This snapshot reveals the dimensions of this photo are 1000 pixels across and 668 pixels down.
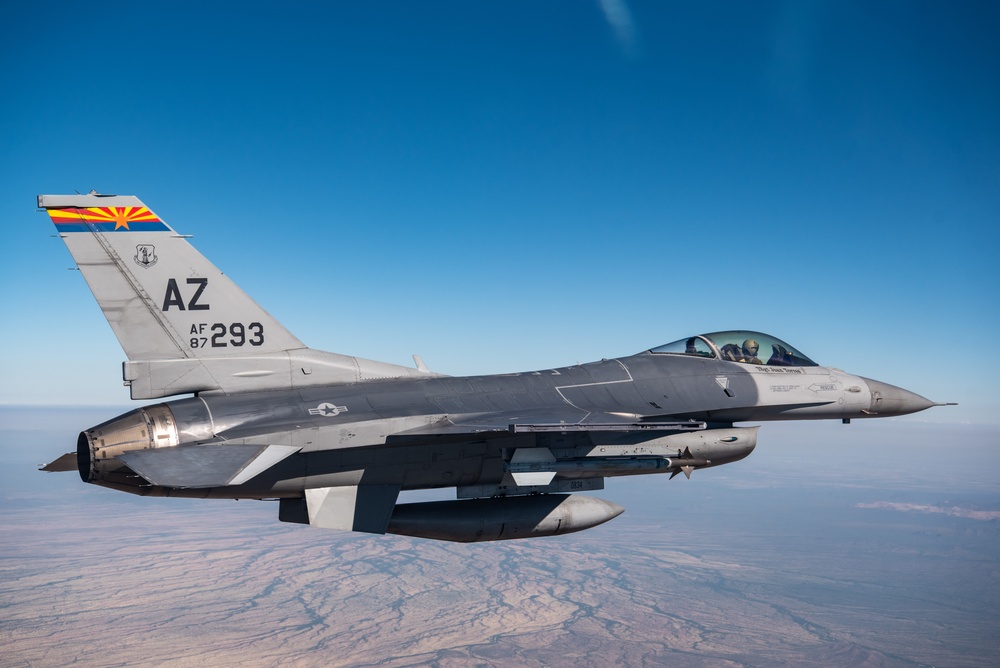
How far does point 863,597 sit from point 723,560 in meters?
27.5

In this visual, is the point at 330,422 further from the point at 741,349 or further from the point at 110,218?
the point at 741,349

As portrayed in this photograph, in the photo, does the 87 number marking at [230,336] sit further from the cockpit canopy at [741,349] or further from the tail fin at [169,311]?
the cockpit canopy at [741,349]

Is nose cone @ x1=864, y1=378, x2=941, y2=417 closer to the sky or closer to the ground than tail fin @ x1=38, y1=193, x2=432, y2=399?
closer to the ground

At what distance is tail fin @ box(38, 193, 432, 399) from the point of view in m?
9.82

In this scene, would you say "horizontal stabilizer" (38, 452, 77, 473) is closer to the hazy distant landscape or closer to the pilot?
the pilot

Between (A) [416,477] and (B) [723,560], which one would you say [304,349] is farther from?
(B) [723,560]

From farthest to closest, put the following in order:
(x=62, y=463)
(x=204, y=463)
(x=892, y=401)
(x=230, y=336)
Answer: (x=892, y=401) < (x=230, y=336) < (x=62, y=463) < (x=204, y=463)

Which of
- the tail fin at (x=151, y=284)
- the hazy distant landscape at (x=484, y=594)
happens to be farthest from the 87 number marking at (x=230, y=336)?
the hazy distant landscape at (x=484, y=594)

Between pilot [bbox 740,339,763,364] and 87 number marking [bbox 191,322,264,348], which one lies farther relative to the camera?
pilot [bbox 740,339,763,364]

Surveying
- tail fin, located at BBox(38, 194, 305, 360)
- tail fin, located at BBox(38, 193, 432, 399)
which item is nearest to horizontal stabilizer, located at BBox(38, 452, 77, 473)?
tail fin, located at BBox(38, 193, 432, 399)

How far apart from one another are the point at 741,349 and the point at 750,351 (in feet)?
0.61

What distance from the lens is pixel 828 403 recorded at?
1279cm

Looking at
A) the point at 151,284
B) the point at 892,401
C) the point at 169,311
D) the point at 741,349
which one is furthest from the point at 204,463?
the point at 892,401

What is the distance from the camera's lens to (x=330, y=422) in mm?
9180
